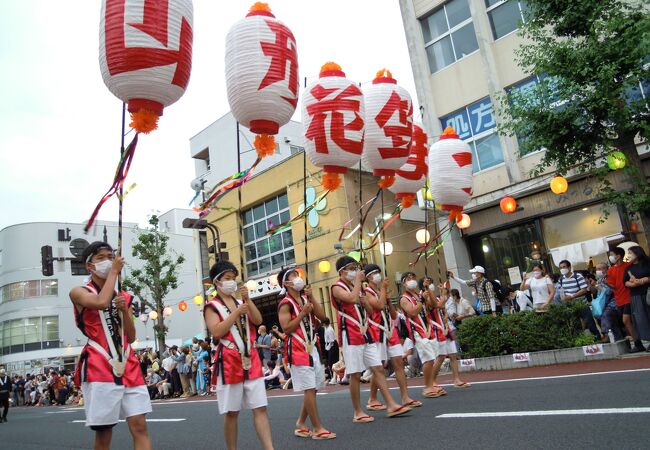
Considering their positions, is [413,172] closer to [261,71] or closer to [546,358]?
[261,71]

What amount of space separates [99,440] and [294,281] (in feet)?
8.94

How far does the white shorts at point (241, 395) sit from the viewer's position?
4.82 m

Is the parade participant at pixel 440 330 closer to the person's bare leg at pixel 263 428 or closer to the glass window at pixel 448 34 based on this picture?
the person's bare leg at pixel 263 428

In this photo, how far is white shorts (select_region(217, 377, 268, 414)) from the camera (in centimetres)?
482

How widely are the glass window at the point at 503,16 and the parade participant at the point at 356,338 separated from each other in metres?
13.6

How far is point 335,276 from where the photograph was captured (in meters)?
22.7

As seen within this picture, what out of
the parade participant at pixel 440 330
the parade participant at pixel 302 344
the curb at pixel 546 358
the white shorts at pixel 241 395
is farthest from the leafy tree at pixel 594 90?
the white shorts at pixel 241 395

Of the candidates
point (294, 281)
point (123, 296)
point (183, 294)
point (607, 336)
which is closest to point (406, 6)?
point (607, 336)

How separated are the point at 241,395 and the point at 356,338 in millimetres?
2293

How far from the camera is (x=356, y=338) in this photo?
22.5 ft

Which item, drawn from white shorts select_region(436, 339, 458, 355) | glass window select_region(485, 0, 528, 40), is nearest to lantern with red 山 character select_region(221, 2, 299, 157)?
white shorts select_region(436, 339, 458, 355)

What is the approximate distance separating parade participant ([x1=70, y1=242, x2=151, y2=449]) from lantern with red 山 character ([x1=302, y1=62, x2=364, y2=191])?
383 centimetres

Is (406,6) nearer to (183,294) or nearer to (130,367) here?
(130,367)

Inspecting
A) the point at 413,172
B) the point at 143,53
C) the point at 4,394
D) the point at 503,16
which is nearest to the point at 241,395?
the point at 143,53
